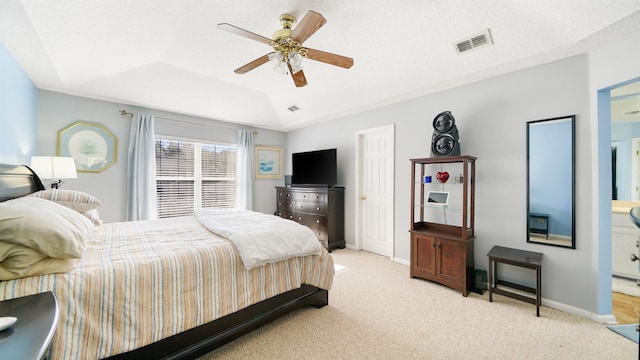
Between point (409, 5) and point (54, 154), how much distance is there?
16.2ft

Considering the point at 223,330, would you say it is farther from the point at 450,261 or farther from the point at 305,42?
the point at 305,42

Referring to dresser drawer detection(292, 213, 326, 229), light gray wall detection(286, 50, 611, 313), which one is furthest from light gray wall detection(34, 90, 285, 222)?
light gray wall detection(286, 50, 611, 313)

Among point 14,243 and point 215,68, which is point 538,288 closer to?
point 14,243

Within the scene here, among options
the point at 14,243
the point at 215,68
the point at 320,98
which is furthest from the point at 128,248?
the point at 320,98

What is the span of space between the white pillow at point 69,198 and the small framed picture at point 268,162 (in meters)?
3.32

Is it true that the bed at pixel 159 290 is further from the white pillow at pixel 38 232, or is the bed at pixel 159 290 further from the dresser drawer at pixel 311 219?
the dresser drawer at pixel 311 219

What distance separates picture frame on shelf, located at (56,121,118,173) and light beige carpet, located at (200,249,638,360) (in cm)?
365

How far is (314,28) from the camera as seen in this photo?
196 centimetres

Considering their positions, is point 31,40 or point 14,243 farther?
point 31,40

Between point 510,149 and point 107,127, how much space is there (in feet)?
18.6

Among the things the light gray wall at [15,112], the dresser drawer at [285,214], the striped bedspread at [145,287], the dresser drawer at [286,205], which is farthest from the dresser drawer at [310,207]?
the light gray wall at [15,112]

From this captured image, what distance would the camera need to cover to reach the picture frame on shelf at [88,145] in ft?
11.7

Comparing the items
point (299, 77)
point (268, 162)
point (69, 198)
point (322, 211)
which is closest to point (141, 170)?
point (69, 198)

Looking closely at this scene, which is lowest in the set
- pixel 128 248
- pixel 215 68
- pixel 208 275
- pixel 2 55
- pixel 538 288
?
pixel 538 288
